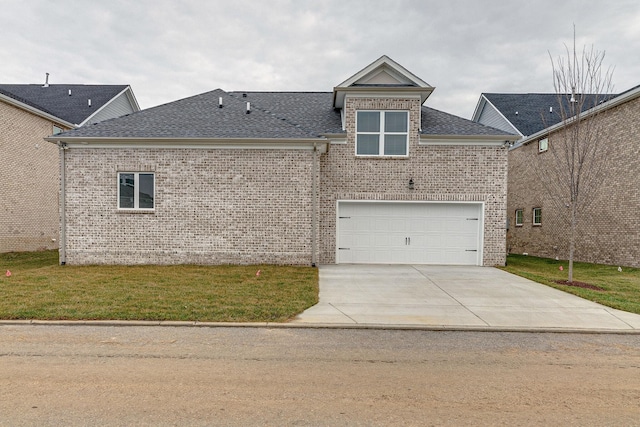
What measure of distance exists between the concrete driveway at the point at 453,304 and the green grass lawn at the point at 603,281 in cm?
36

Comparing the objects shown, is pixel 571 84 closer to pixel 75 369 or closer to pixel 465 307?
pixel 465 307

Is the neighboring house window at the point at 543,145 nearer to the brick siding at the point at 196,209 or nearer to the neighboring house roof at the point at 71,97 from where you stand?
the brick siding at the point at 196,209

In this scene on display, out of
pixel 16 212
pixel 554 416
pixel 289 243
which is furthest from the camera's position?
pixel 16 212

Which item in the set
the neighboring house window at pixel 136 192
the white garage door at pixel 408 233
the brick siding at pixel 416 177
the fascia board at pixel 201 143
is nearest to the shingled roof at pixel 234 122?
the fascia board at pixel 201 143

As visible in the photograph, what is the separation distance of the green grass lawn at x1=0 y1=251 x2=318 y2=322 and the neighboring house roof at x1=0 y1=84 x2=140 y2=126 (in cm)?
1279

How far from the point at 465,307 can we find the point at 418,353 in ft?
10.1

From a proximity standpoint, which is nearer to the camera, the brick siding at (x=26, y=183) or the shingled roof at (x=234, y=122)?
the shingled roof at (x=234, y=122)

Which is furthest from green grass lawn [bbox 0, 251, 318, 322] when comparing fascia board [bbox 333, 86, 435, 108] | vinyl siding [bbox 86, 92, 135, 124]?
vinyl siding [bbox 86, 92, 135, 124]

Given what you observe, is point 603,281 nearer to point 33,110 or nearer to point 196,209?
point 196,209

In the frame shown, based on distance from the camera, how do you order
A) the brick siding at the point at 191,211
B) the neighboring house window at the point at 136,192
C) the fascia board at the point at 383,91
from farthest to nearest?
1. the fascia board at the point at 383,91
2. the neighboring house window at the point at 136,192
3. the brick siding at the point at 191,211

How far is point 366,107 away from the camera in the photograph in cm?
1371

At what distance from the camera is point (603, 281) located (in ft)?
35.7

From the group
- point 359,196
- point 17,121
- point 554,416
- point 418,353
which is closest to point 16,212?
point 17,121

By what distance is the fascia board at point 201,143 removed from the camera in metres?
12.4
